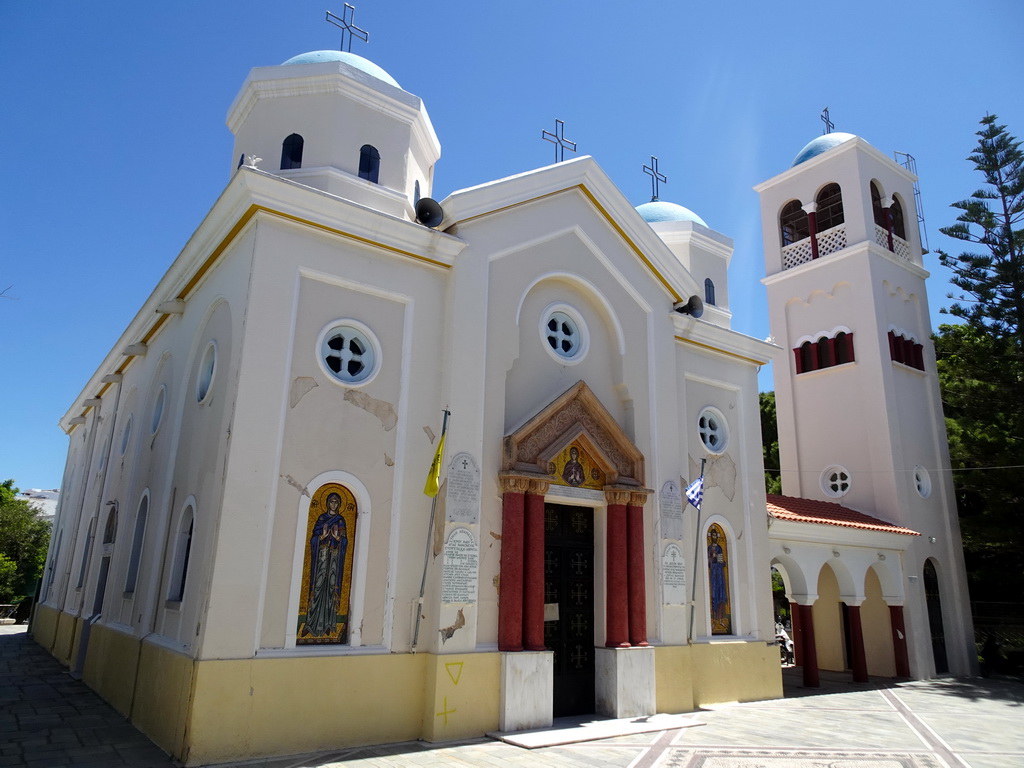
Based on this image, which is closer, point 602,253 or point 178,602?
point 178,602

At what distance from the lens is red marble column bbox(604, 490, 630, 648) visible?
10.1 meters

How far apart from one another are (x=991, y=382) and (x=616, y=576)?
529 inches

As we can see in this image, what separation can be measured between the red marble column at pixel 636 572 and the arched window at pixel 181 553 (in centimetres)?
579

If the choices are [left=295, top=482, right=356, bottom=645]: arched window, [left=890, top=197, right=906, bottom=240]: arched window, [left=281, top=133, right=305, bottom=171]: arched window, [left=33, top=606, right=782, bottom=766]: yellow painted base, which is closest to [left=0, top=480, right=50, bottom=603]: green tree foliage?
[left=33, top=606, right=782, bottom=766]: yellow painted base

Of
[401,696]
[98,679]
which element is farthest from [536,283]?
[98,679]

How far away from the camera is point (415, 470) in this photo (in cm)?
895

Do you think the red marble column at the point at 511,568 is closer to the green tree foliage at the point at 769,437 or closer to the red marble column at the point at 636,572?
the red marble column at the point at 636,572

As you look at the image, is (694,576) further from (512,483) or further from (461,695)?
(461,695)

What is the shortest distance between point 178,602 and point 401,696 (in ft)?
9.17

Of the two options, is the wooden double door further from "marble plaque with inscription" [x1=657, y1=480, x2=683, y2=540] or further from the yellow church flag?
the yellow church flag

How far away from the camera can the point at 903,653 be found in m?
15.8

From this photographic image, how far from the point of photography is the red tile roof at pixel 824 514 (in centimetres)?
Result: 1438

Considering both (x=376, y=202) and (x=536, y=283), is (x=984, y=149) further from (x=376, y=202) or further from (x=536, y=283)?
(x=376, y=202)

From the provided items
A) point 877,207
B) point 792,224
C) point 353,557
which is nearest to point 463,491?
point 353,557
